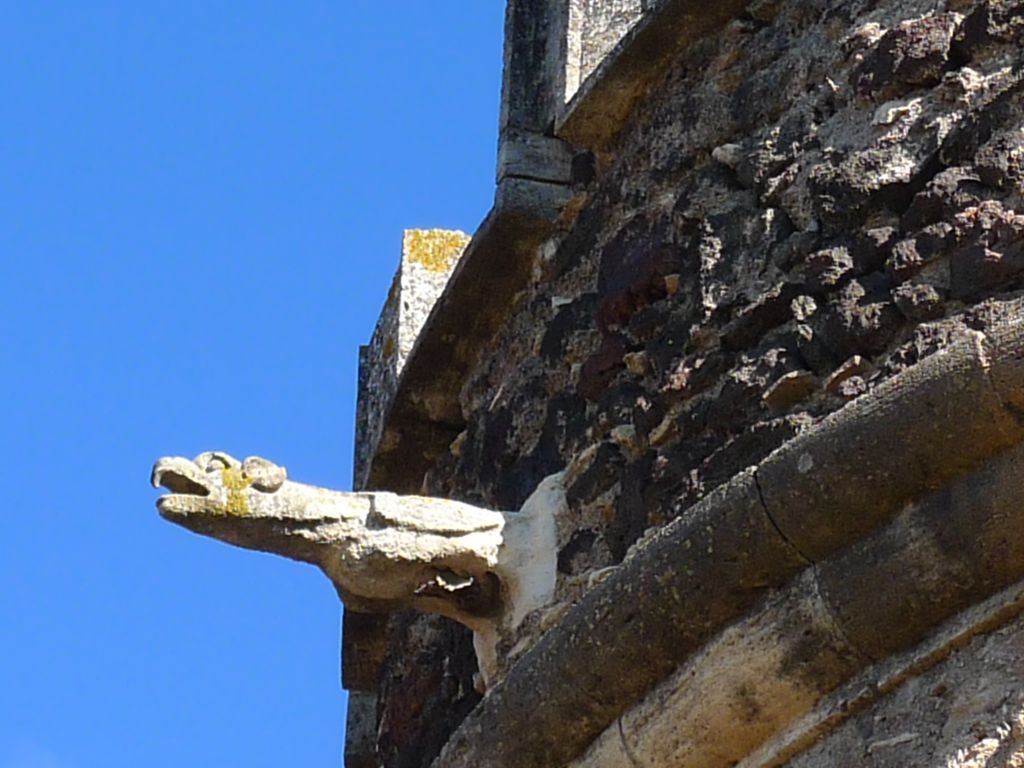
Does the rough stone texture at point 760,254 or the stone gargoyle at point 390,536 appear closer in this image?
the rough stone texture at point 760,254

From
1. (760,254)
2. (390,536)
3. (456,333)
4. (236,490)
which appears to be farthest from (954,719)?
(456,333)

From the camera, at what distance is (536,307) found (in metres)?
5.78

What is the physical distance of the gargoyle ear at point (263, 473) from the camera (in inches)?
194

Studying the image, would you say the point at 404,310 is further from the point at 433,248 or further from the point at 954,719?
the point at 954,719

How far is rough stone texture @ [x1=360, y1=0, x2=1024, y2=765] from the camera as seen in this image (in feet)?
14.8

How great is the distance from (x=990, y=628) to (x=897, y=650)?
0.17 meters

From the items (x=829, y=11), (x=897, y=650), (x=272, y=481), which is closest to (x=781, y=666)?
(x=897, y=650)

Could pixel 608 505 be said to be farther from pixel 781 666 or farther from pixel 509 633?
pixel 781 666

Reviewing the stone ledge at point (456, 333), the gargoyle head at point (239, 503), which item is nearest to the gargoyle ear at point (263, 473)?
the gargoyle head at point (239, 503)

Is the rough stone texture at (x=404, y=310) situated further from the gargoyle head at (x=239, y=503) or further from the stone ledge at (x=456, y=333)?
the gargoyle head at (x=239, y=503)

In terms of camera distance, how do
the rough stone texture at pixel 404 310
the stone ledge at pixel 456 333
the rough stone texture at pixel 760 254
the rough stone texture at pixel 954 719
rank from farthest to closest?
the rough stone texture at pixel 404 310 < the stone ledge at pixel 456 333 < the rough stone texture at pixel 760 254 < the rough stone texture at pixel 954 719

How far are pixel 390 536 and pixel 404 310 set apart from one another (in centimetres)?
170

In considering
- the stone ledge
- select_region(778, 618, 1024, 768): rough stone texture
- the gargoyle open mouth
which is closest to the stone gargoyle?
the gargoyle open mouth

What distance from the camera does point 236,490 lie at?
16.1 ft
